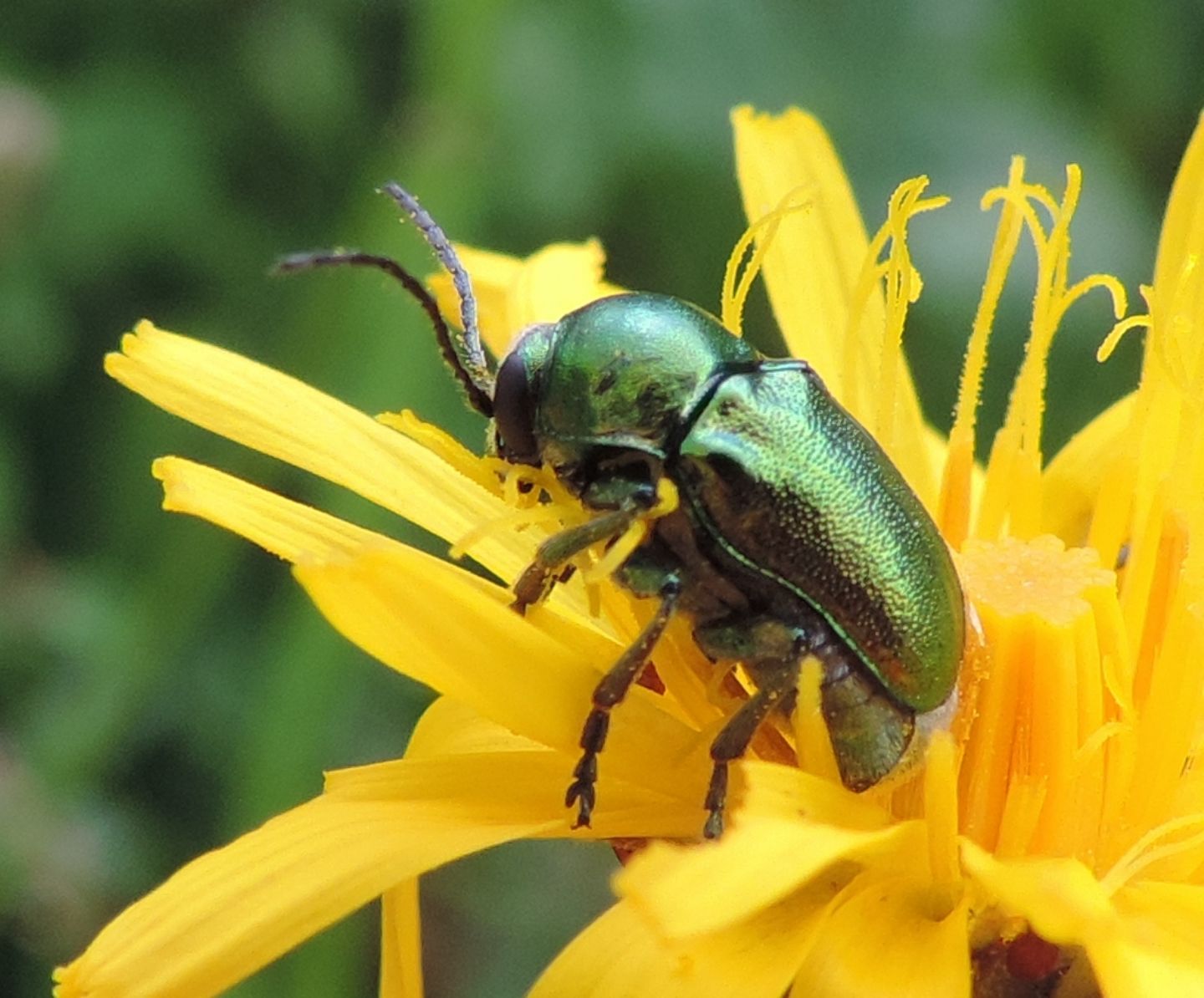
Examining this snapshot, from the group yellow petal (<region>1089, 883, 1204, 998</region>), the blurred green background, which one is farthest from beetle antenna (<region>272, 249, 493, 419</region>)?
the blurred green background

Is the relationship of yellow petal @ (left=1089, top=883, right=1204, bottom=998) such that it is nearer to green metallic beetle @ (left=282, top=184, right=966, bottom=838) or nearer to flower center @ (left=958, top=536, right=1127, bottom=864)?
flower center @ (left=958, top=536, right=1127, bottom=864)

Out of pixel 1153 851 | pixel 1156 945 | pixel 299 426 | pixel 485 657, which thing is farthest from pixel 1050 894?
pixel 299 426

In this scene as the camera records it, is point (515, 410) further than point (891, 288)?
No

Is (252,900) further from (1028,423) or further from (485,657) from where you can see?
(1028,423)

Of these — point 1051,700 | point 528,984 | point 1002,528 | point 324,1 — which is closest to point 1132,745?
point 1051,700

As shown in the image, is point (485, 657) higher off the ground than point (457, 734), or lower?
higher

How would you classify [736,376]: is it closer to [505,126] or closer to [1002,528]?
[1002,528]
